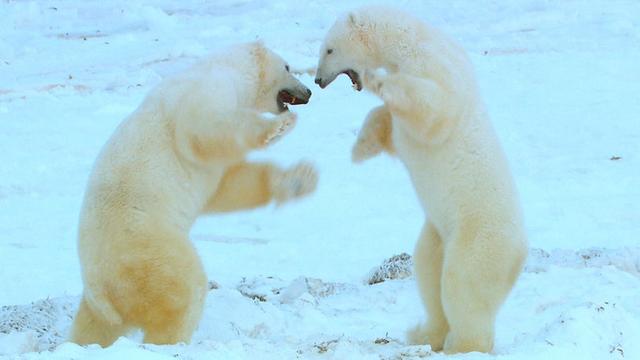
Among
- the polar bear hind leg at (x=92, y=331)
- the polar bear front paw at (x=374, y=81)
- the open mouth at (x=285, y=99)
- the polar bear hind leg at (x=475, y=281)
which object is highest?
the polar bear front paw at (x=374, y=81)

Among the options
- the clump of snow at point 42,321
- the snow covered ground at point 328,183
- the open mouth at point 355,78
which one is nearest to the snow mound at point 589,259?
the snow covered ground at point 328,183

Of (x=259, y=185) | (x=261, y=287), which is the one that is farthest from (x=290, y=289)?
(x=259, y=185)

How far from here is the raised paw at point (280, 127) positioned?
539cm

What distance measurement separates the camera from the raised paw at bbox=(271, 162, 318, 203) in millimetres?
5711

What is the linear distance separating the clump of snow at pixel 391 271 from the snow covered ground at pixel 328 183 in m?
0.16

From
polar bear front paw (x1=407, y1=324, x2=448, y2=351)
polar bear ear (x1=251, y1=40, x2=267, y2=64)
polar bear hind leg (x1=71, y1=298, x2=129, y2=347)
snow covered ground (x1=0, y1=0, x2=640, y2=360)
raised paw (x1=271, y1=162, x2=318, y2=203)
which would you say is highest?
polar bear ear (x1=251, y1=40, x2=267, y2=64)

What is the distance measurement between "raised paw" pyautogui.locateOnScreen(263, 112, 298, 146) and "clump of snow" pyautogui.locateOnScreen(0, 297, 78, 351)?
162cm

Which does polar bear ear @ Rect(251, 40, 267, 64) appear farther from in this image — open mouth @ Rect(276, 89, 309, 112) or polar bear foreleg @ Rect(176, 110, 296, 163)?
polar bear foreleg @ Rect(176, 110, 296, 163)

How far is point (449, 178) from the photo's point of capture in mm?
5465

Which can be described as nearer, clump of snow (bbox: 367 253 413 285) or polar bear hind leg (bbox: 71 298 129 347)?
polar bear hind leg (bbox: 71 298 129 347)

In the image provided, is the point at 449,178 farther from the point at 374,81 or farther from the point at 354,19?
the point at 354,19

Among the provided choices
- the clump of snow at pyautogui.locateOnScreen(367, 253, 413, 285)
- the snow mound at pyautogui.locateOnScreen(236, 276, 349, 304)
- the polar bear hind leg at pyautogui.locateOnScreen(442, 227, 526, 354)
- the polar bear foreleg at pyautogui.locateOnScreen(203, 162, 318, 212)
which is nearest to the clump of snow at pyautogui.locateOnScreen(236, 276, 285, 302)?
the snow mound at pyautogui.locateOnScreen(236, 276, 349, 304)

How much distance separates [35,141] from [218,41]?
493cm

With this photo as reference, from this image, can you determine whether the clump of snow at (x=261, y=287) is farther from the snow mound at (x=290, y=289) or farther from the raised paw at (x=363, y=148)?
the raised paw at (x=363, y=148)
